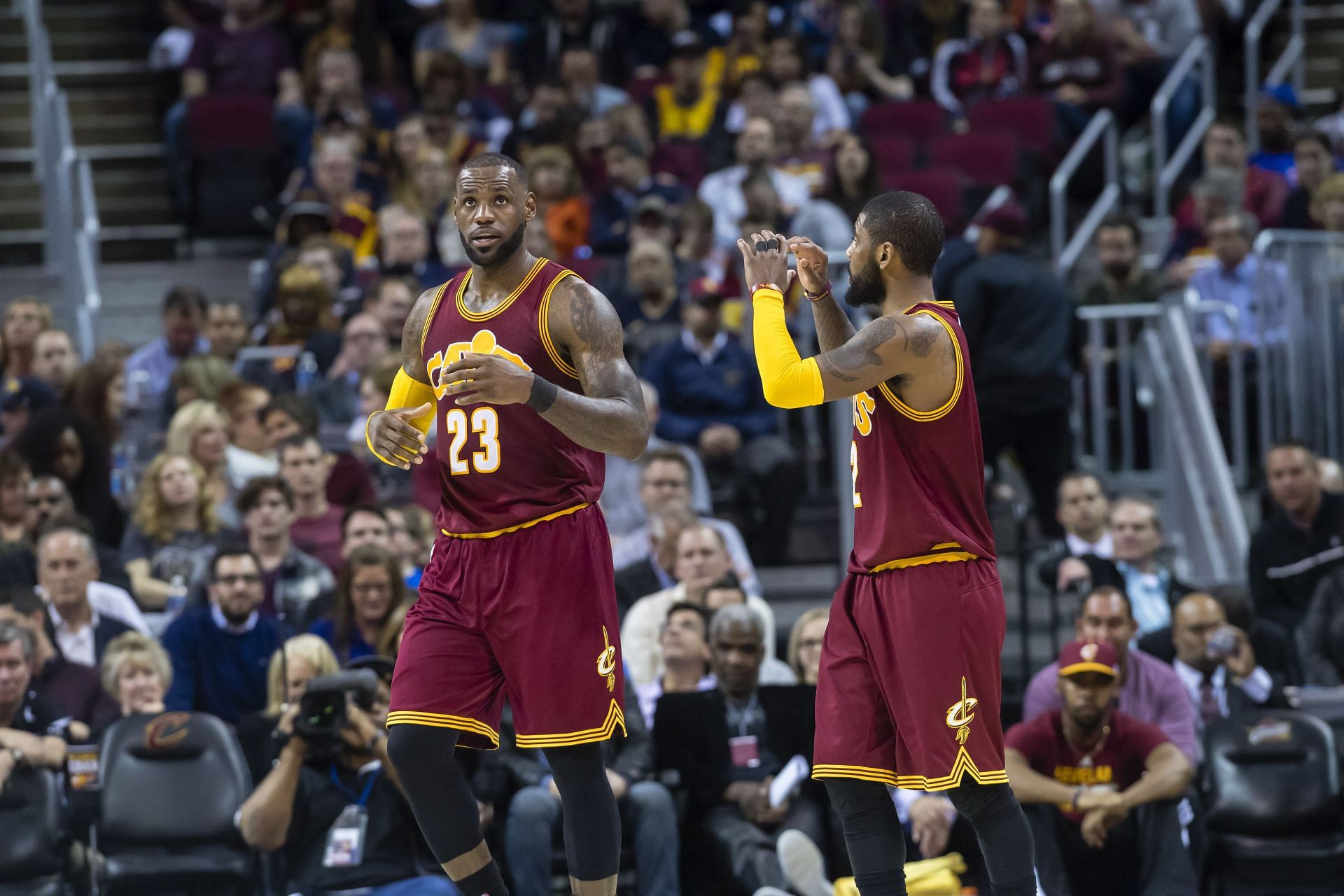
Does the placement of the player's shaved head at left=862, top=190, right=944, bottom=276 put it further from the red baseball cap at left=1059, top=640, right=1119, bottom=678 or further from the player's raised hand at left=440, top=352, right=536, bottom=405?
the red baseball cap at left=1059, top=640, right=1119, bottom=678

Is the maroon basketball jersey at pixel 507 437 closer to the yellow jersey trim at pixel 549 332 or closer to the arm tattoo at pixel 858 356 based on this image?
the yellow jersey trim at pixel 549 332

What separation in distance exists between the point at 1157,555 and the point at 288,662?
4476 mm

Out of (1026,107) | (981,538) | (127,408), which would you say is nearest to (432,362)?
(981,538)

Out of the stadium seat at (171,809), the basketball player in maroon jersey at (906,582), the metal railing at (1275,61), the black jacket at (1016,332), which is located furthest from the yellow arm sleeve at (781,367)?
the metal railing at (1275,61)

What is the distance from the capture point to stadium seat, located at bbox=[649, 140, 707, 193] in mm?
14312

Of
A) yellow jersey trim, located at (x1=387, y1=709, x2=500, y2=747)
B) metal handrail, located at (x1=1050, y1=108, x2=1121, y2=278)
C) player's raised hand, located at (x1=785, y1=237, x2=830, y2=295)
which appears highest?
metal handrail, located at (x1=1050, y1=108, x2=1121, y2=278)

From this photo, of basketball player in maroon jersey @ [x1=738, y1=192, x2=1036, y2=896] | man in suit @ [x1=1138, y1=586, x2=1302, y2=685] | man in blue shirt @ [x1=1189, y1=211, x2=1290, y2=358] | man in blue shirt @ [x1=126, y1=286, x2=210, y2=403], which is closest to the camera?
basketball player in maroon jersey @ [x1=738, y1=192, x2=1036, y2=896]

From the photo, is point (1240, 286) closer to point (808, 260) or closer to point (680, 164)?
point (680, 164)

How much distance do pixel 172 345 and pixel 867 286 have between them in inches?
300

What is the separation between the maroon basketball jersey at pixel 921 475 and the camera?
554cm

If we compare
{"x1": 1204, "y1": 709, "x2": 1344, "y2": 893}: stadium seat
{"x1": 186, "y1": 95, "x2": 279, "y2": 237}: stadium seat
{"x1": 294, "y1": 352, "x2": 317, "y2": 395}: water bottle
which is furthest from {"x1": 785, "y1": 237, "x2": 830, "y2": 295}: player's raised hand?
{"x1": 186, "y1": 95, "x2": 279, "y2": 237}: stadium seat

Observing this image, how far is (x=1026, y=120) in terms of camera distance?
1420 cm

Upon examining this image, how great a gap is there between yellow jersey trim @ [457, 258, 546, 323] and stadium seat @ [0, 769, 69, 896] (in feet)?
12.2

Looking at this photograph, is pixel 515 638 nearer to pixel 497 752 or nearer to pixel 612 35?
pixel 497 752
